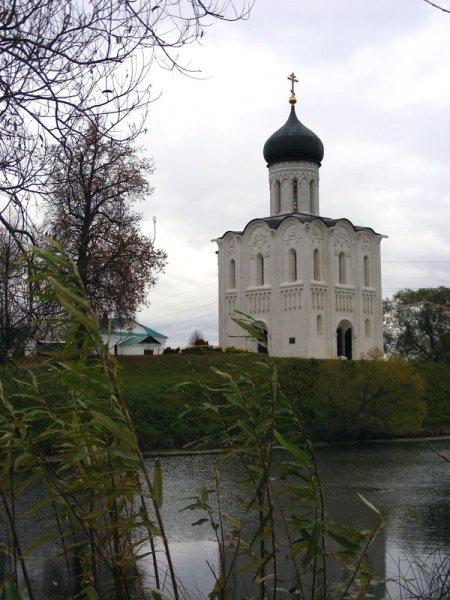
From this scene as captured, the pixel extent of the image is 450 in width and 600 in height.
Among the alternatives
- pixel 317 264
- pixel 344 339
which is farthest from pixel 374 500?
pixel 344 339

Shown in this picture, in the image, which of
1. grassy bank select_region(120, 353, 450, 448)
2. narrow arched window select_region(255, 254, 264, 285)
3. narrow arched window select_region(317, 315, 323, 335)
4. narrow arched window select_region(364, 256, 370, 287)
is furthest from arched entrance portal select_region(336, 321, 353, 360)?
grassy bank select_region(120, 353, 450, 448)

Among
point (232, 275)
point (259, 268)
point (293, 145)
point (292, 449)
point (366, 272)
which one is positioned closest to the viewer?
point (292, 449)

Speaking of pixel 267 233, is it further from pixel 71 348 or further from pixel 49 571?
pixel 71 348

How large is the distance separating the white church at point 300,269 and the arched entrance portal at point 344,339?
1.7 inches

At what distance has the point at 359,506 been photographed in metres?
11.9

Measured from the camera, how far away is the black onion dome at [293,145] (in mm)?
36875

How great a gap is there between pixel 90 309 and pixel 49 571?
6043 millimetres

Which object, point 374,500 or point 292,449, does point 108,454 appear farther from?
point 374,500

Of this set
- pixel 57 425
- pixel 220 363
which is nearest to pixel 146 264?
pixel 220 363

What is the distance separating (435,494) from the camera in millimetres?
13328

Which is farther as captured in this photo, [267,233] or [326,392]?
[267,233]

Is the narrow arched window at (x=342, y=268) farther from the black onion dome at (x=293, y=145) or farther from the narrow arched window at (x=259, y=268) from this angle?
the black onion dome at (x=293, y=145)

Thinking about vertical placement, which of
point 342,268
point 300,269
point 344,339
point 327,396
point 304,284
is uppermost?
point 342,268

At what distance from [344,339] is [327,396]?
13014 millimetres
